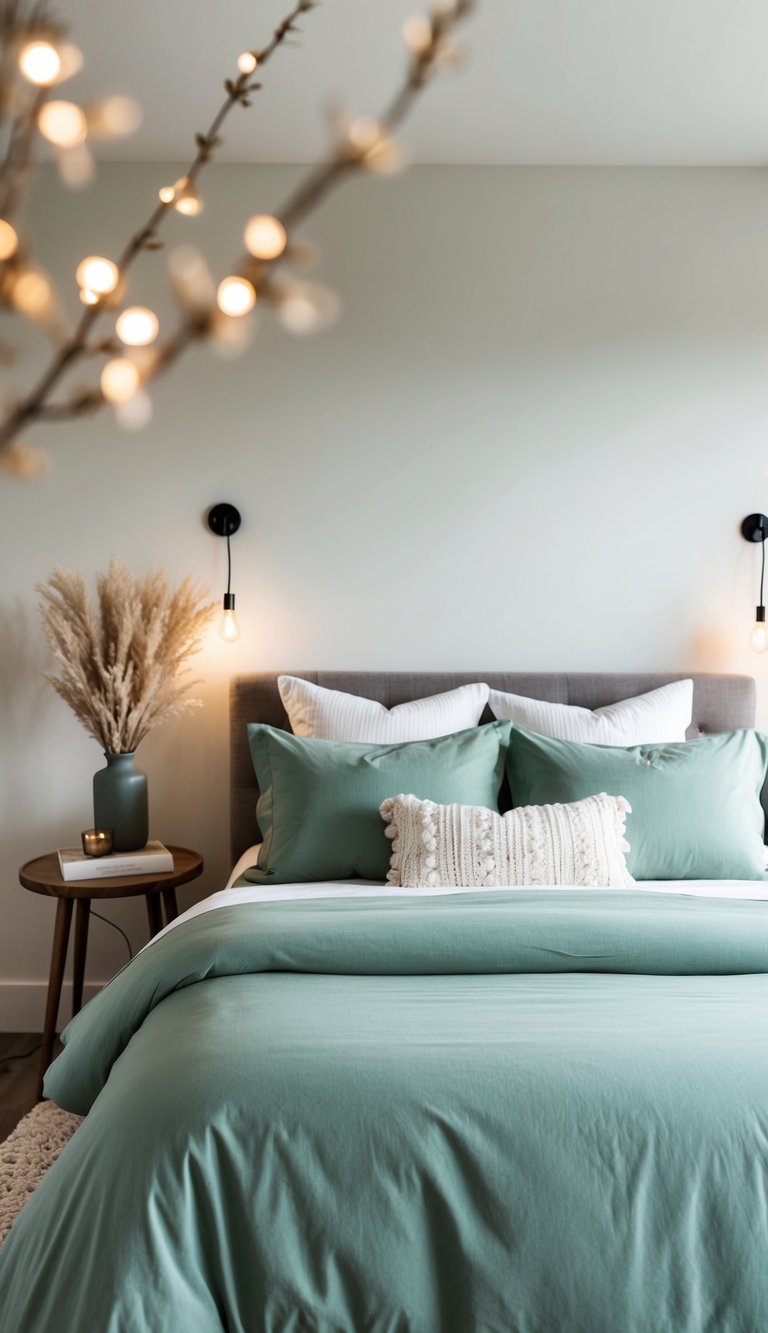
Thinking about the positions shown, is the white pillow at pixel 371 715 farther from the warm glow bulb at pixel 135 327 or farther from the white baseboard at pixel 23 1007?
the warm glow bulb at pixel 135 327

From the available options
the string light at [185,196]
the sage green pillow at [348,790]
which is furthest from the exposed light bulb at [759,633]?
the string light at [185,196]

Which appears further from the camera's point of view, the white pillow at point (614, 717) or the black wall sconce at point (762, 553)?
the black wall sconce at point (762, 553)

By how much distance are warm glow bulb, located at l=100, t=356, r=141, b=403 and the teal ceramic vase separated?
303 cm

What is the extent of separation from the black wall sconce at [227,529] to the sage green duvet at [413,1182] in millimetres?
1847

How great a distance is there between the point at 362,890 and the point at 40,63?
2.51m

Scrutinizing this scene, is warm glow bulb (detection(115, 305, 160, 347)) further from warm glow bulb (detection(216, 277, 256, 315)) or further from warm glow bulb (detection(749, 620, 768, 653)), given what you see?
warm glow bulb (detection(749, 620, 768, 653))

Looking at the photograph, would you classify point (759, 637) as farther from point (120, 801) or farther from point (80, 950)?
point (80, 950)

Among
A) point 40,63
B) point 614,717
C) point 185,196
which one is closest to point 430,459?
point 614,717

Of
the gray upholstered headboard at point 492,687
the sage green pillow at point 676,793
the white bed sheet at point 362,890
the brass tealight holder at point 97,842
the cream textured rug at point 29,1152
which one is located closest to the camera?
the cream textured rug at point 29,1152

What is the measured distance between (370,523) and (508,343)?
0.76 meters

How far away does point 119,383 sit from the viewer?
0.50 metres

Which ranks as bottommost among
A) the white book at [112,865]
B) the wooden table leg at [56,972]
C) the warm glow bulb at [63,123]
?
the wooden table leg at [56,972]

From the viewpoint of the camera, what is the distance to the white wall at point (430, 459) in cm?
372

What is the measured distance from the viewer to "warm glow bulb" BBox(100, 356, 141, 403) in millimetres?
494
